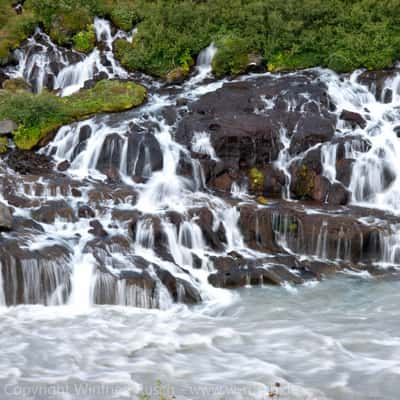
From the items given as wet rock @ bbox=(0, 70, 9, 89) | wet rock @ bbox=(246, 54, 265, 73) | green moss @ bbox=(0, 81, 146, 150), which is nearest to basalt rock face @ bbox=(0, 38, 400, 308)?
green moss @ bbox=(0, 81, 146, 150)

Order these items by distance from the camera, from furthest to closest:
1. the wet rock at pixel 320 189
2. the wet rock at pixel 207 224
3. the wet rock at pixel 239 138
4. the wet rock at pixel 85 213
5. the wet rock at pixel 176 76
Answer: the wet rock at pixel 176 76
the wet rock at pixel 239 138
the wet rock at pixel 320 189
the wet rock at pixel 85 213
the wet rock at pixel 207 224

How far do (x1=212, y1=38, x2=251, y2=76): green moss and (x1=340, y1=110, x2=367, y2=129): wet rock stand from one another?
19.5ft

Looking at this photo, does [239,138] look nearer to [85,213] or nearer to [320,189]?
[320,189]

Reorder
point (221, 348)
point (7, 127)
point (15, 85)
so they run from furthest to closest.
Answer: point (15, 85), point (7, 127), point (221, 348)

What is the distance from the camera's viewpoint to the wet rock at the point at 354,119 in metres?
18.1

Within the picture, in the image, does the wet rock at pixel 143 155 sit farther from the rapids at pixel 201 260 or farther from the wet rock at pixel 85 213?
the wet rock at pixel 85 213

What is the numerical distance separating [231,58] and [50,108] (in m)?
8.02

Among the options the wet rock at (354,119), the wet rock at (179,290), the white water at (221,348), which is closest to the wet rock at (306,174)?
the wet rock at (354,119)

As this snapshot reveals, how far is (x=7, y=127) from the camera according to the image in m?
18.1

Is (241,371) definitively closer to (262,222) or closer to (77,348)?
(77,348)

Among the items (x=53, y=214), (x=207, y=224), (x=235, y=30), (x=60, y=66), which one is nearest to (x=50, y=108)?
(x=60, y=66)

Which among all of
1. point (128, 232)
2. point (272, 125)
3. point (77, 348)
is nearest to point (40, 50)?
point (272, 125)

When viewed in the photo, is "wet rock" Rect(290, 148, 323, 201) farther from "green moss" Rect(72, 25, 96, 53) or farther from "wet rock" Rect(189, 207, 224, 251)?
"green moss" Rect(72, 25, 96, 53)

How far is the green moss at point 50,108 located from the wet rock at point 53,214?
4.60 meters
